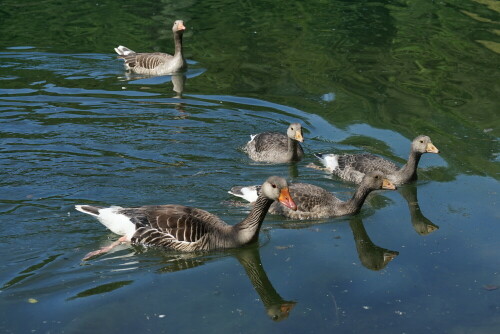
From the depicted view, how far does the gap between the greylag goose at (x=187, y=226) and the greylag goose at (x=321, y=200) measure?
1377 mm

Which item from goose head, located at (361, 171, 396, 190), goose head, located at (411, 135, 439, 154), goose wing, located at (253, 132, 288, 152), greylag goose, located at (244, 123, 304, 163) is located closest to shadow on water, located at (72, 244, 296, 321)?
goose head, located at (361, 171, 396, 190)

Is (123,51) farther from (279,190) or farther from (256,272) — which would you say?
(256,272)

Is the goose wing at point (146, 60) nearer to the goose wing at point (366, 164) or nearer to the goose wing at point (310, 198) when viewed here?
the goose wing at point (366, 164)

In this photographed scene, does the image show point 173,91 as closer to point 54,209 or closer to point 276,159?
point 276,159

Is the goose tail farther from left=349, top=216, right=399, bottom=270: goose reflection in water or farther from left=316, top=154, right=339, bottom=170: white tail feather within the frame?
left=316, top=154, right=339, bottom=170: white tail feather

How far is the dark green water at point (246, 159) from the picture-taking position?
10.2m

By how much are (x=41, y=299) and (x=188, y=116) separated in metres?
7.99

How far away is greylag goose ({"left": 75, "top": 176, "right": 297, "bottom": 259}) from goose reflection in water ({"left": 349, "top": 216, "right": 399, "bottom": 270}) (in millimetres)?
1377

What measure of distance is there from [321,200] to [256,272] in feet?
7.49

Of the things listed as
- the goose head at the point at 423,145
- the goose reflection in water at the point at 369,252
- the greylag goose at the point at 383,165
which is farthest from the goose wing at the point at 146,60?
the goose reflection in water at the point at 369,252

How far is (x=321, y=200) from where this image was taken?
12.9m

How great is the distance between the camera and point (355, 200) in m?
12.9

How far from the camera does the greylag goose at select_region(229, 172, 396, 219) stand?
12.8 metres

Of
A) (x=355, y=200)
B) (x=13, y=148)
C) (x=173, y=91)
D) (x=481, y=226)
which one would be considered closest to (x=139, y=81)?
(x=173, y=91)
